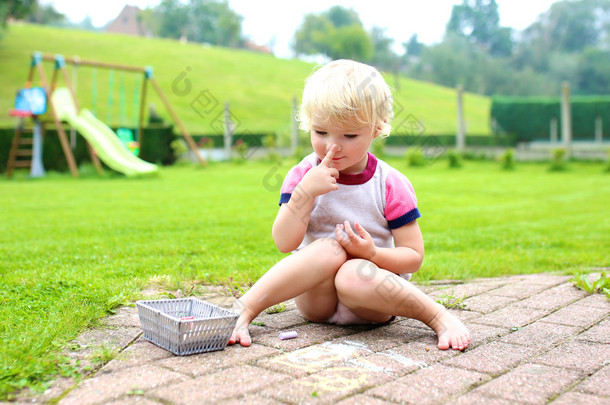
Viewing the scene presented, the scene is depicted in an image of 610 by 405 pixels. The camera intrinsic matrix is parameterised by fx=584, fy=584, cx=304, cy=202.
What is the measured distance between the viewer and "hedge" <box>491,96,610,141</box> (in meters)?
21.0

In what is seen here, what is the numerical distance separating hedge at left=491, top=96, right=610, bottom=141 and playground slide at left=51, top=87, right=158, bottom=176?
1504cm

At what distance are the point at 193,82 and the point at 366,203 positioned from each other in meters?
30.5

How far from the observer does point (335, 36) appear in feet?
123

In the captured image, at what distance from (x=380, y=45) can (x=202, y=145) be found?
43.0 m

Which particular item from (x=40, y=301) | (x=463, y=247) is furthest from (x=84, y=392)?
(x=463, y=247)

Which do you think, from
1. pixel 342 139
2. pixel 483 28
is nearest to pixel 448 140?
pixel 342 139

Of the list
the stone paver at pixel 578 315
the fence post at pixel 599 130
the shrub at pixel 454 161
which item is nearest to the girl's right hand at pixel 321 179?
the stone paver at pixel 578 315

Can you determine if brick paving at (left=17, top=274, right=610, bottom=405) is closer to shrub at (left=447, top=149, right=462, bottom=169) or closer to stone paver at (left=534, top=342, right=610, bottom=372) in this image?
stone paver at (left=534, top=342, right=610, bottom=372)

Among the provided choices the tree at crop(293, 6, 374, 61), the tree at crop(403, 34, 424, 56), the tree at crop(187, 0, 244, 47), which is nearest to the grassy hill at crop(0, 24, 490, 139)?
the tree at crop(293, 6, 374, 61)

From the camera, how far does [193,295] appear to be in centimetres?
260

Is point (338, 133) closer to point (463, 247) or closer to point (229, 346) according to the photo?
point (229, 346)

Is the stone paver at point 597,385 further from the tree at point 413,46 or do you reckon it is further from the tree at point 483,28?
the tree at point 413,46

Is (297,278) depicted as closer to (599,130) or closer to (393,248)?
(393,248)

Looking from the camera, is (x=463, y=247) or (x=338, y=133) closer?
(x=338, y=133)
